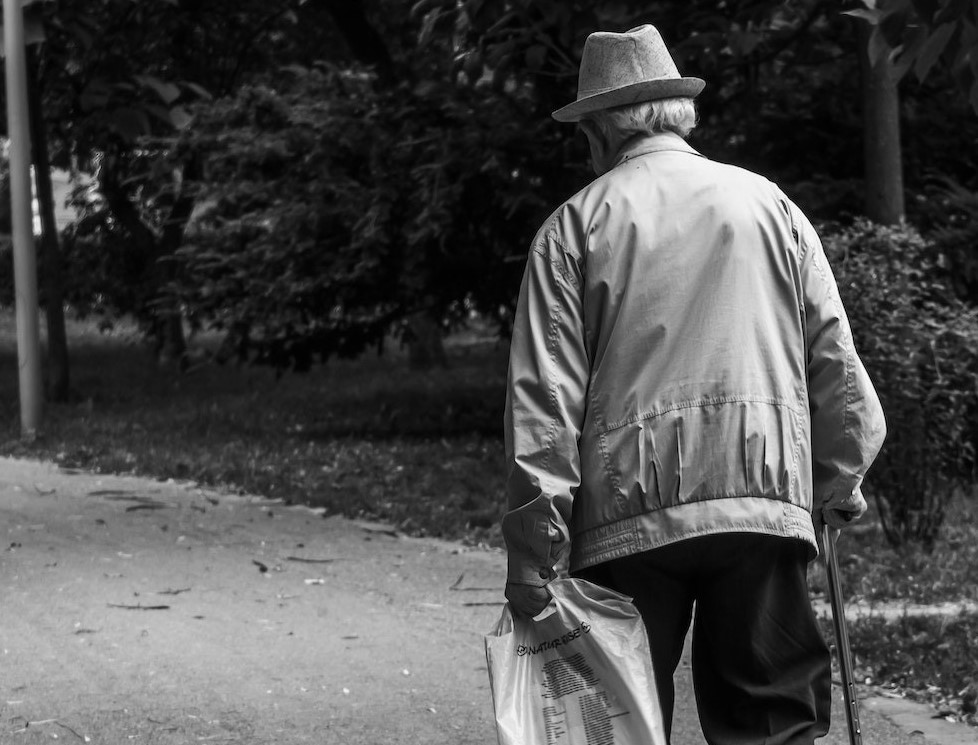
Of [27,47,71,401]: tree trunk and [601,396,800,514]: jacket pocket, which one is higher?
[601,396,800,514]: jacket pocket

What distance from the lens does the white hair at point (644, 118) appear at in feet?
10.1

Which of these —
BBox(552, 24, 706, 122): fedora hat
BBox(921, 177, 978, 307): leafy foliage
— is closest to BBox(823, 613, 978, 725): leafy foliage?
BBox(552, 24, 706, 122): fedora hat

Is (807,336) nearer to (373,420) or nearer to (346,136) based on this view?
(346,136)

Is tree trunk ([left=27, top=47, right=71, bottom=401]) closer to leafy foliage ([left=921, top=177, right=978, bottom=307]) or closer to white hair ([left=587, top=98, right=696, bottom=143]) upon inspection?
leafy foliage ([left=921, top=177, right=978, bottom=307])

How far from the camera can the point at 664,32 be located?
29.9 feet

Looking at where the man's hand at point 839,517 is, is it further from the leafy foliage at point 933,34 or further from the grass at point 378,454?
the leafy foliage at point 933,34

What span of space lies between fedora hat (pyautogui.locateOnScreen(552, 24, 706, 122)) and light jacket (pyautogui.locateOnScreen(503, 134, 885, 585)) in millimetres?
159

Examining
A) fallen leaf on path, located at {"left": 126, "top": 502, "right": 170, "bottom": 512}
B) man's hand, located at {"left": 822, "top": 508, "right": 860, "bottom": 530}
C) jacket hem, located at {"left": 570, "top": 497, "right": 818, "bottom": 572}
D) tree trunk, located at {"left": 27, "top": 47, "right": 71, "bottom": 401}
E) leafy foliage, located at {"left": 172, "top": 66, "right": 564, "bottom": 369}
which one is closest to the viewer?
jacket hem, located at {"left": 570, "top": 497, "right": 818, "bottom": 572}

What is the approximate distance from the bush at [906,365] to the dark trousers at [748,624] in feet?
12.8

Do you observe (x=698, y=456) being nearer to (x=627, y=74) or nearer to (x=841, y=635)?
(x=841, y=635)

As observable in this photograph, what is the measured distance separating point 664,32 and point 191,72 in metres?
10.6

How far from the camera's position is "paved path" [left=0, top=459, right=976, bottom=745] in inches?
177

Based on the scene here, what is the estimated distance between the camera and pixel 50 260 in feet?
47.4

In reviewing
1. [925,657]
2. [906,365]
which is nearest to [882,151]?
[906,365]
